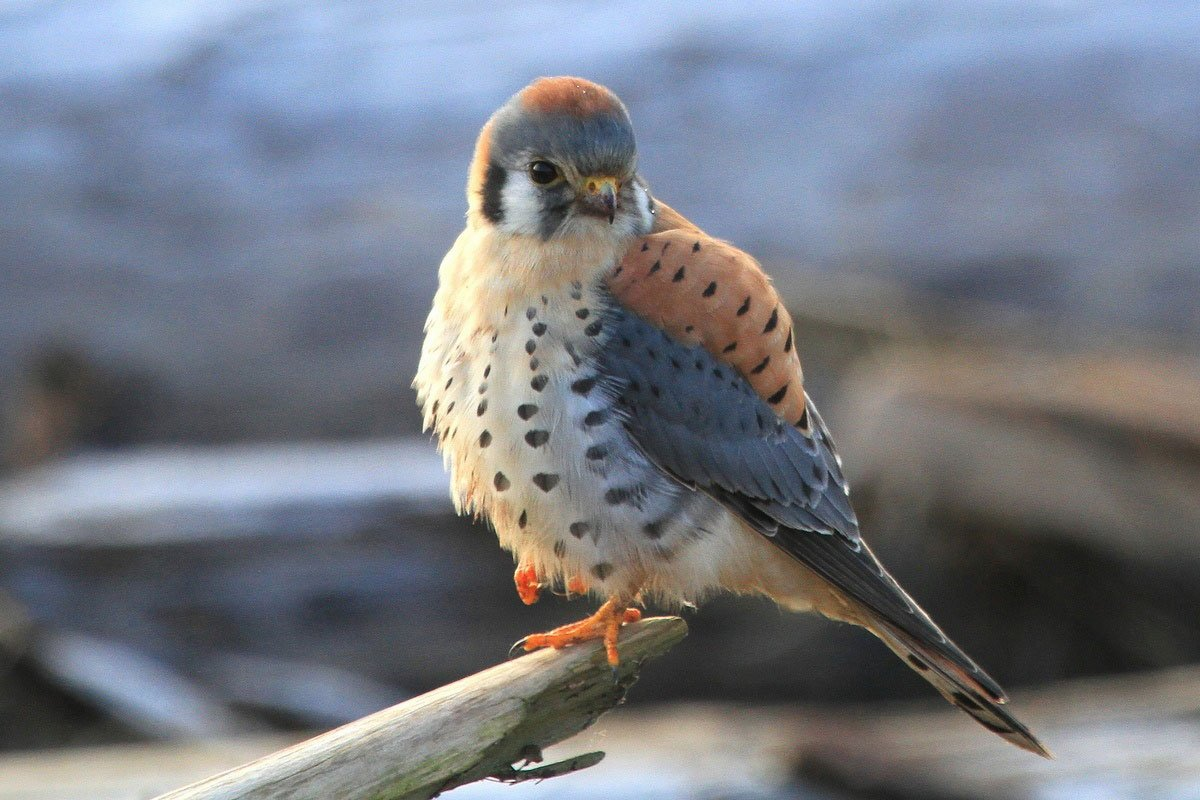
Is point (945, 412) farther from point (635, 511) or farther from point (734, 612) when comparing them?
point (635, 511)

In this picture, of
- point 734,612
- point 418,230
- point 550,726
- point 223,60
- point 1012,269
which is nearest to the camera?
point 550,726

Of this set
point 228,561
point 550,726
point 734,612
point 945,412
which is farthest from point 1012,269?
point 550,726

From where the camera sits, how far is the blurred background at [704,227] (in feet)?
16.5

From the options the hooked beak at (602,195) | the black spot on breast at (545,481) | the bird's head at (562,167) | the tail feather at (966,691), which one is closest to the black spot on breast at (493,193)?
the bird's head at (562,167)

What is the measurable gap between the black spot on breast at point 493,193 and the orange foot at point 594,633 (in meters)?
0.89

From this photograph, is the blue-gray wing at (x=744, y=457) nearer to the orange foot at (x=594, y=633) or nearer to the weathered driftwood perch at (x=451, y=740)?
the orange foot at (x=594, y=633)

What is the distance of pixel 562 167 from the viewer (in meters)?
3.15

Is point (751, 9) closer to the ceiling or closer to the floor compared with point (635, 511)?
closer to the ceiling

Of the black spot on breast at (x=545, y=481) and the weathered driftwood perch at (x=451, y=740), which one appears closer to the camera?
the weathered driftwood perch at (x=451, y=740)

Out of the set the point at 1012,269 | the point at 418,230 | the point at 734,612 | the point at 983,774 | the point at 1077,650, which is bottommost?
the point at 983,774

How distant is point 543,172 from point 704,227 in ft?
18.1

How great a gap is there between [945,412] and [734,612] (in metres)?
1.13

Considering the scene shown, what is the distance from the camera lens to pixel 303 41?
10133 millimetres

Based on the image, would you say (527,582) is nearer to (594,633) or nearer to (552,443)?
(594,633)
